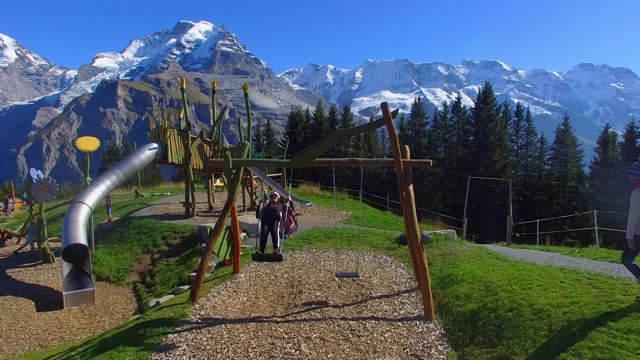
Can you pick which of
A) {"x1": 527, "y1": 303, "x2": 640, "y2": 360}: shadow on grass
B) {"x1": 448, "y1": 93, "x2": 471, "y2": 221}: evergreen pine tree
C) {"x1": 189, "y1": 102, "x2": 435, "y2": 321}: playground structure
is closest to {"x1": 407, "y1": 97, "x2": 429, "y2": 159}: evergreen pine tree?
{"x1": 448, "y1": 93, "x2": 471, "y2": 221}: evergreen pine tree

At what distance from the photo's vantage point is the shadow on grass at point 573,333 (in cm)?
575

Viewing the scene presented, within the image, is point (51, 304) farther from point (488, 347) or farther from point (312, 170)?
point (312, 170)

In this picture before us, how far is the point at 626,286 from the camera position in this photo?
7.30m

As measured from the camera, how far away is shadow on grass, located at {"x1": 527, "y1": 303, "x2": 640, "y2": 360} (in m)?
5.75

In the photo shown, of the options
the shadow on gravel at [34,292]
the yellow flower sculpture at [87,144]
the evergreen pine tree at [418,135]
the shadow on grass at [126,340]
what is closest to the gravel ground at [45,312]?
the shadow on gravel at [34,292]

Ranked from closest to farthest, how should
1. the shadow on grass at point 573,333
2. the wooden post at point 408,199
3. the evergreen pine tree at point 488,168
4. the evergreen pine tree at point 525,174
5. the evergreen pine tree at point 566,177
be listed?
the shadow on grass at point 573,333, the wooden post at point 408,199, the evergreen pine tree at point 488,168, the evergreen pine tree at point 566,177, the evergreen pine tree at point 525,174

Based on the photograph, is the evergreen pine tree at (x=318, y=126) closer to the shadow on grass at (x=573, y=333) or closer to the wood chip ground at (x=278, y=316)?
the wood chip ground at (x=278, y=316)

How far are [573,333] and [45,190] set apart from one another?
51.8 ft

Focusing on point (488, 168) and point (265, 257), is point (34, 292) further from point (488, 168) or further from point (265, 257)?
point (488, 168)

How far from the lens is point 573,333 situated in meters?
5.95

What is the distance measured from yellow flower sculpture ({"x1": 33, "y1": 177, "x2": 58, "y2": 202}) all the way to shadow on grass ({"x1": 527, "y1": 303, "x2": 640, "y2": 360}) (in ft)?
49.7

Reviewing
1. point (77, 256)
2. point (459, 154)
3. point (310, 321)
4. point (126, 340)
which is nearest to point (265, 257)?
point (310, 321)

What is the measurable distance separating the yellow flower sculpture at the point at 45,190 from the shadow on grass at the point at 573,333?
15.1m

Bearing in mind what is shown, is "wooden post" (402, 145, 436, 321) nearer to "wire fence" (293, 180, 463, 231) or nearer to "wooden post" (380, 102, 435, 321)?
"wooden post" (380, 102, 435, 321)
